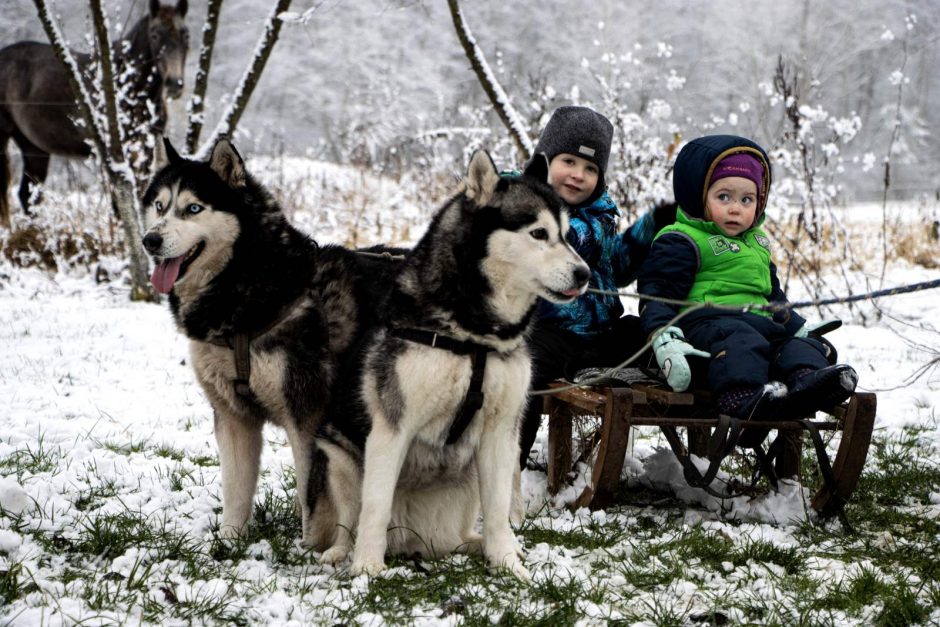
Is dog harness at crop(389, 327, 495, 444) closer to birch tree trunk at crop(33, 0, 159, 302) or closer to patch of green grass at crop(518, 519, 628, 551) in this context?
patch of green grass at crop(518, 519, 628, 551)

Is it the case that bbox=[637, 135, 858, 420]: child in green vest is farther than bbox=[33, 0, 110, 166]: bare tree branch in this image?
No

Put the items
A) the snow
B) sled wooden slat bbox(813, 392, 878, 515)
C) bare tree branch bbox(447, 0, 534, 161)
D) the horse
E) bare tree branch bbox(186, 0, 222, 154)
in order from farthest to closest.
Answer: the horse → bare tree branch bbox(186, 0, 222, 154) → bare tree branch bbox(447, 0, 534, 161) → sled wooden slat bbox(813, 392, 878, 515) → the snow

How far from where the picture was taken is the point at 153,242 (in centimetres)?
278

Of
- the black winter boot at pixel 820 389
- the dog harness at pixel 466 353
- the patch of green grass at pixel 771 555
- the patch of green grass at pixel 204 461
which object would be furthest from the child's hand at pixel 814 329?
the patch of green grass at pixel 204 461

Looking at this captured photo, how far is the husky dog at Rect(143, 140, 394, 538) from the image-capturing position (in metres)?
2.91

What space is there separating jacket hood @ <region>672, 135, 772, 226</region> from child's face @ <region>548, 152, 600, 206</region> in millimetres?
434

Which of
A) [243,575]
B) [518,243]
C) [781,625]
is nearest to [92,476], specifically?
[243,575]

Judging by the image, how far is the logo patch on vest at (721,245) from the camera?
3.59 meters

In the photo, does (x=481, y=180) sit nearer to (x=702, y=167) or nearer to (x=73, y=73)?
(x=702, y=167)

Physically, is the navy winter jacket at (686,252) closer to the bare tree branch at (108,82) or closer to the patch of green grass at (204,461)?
the patch of green grass at (204,461)

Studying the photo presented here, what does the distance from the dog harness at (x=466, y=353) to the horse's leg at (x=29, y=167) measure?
9765 millimetres

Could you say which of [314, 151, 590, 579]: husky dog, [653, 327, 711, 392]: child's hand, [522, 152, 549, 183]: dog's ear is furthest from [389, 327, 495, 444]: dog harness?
[653, 327, 711, 392]: child's hand

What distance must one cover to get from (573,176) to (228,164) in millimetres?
1747

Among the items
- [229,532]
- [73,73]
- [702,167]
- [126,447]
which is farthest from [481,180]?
[73,73]
